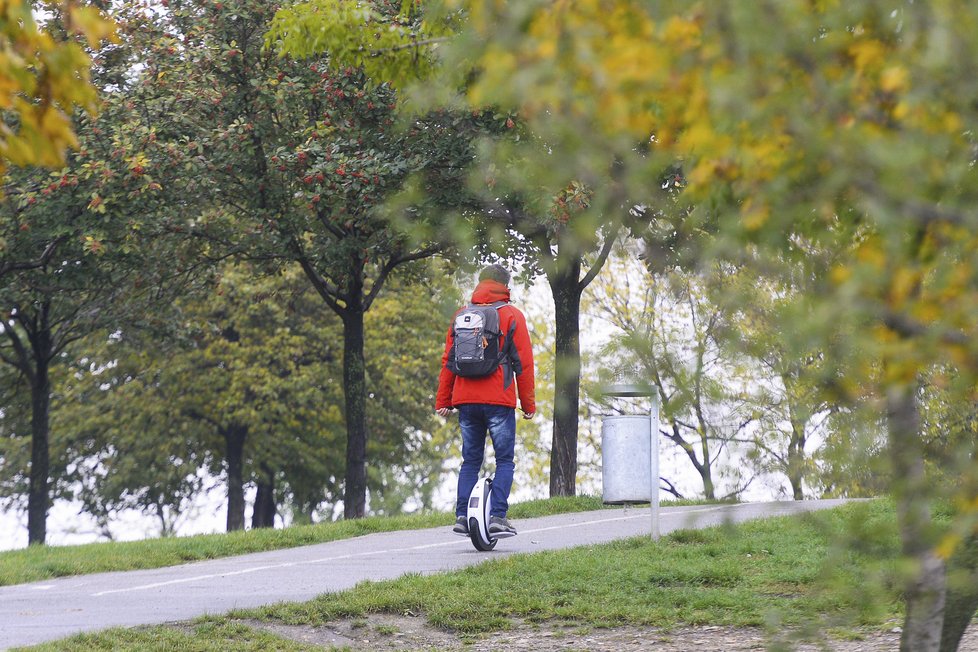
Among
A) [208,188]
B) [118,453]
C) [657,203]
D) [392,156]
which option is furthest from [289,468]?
[657,203]

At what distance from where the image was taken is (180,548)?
12.3 m

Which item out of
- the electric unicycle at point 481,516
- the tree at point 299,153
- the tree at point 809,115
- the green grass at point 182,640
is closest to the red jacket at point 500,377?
the electric unicycle at point 481,516

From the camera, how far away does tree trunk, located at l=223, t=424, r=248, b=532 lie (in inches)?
1191

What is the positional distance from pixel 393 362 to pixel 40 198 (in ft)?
44.3

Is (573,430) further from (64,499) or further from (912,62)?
(64,499)

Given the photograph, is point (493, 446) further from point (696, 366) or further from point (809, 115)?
point (809, 115)

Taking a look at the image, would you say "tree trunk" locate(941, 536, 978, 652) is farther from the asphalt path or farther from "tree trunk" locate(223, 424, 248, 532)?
"tree trunk" locate(223, 424, 248, 532)

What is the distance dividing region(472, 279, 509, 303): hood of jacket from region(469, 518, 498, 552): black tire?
5.73 feet

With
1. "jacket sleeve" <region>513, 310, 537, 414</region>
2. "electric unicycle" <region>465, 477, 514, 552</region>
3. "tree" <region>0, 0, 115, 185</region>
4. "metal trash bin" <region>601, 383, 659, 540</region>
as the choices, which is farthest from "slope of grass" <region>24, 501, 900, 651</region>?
"tree" <region>0, 0, 115, 185</region>

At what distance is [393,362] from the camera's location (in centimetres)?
3069

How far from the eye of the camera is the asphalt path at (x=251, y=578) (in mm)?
8148

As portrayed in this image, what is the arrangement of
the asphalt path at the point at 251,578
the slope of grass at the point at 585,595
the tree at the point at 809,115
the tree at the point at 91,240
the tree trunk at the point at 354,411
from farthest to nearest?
the tree trunk at the point at 354,411, the tree at the point at 91,240, the asphalt path at the point at 251,578, the slope of grass at the point at 585,595, the tree at the point at 809,115

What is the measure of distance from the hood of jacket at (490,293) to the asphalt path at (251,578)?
2.00 metres

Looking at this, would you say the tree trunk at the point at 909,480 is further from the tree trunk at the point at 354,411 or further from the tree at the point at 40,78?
the tree trunk at the point at 354,411
